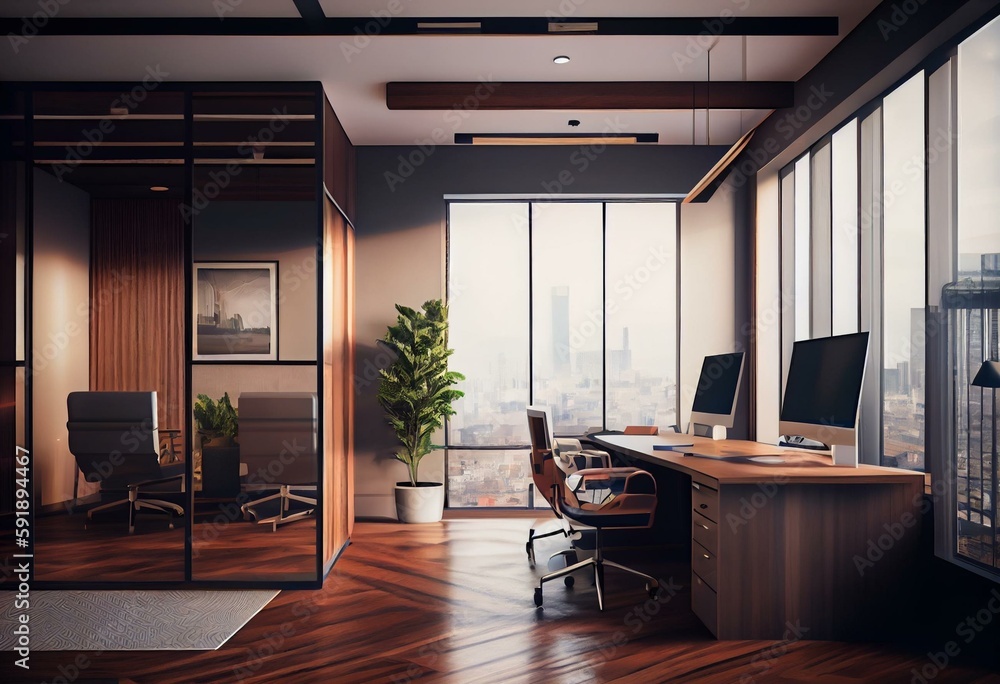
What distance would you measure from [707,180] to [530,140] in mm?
1855

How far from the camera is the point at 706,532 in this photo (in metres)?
3.81

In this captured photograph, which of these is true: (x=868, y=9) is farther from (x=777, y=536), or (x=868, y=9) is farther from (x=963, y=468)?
(x=777, y=536)

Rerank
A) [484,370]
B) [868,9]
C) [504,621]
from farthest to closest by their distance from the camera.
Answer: [484,370], [868,9], [504,621]

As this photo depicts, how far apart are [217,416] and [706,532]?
4504 millimetres

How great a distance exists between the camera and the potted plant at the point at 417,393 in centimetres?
657

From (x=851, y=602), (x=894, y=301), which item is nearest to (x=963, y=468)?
(x=851, y=602)

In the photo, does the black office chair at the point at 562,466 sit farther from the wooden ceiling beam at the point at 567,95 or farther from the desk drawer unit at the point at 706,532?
the wooden ceiling beam at the point at 567,95

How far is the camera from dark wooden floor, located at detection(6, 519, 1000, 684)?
10.7 feet

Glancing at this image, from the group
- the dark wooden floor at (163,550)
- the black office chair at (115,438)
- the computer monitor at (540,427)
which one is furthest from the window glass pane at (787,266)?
the black office chair at (115,438)

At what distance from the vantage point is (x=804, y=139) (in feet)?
18.2

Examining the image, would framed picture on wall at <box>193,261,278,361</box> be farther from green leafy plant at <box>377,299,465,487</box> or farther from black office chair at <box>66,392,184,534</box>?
green leafy plant at <box>377,299,465,487</box>

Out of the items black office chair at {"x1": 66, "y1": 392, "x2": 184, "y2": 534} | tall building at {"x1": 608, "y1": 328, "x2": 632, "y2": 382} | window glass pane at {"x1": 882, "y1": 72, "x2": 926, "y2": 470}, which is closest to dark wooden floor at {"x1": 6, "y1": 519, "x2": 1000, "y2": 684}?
window glass pane at {"x1": 882, "y1": 72, "x2": 926, "y2": 470}

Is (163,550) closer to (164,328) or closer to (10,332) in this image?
(10,332)

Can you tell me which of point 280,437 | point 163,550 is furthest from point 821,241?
point 163,550
